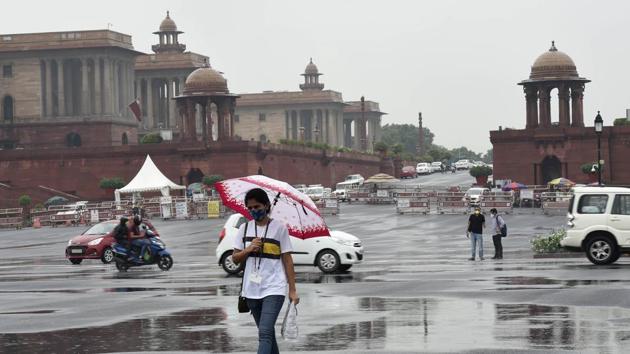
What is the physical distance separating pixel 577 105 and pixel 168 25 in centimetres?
6652

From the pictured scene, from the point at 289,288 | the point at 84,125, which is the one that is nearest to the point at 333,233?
the point at 289,288

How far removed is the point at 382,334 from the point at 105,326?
4326 mm

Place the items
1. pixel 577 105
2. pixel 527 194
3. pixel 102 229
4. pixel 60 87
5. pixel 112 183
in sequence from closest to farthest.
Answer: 1. pixel 102 229
2. pixel 527 194
3. pixel 112 183
4. pixel 577 105
5. pixel 60 87

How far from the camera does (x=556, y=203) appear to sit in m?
67.2

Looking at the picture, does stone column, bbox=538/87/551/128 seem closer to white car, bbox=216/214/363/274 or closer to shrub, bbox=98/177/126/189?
shrub, bbox=98/177/126/189

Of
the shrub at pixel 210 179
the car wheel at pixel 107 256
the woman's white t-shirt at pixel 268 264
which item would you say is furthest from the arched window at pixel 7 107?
the woman's white t-shirt at pixel 268 264

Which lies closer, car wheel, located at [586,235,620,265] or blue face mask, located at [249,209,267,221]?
blue face mask, located at [249,209,267,221]

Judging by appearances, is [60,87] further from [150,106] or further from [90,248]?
[90,248]

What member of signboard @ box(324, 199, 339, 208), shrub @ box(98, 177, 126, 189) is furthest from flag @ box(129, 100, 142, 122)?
signboard @ box(324, 199, 339, 208)

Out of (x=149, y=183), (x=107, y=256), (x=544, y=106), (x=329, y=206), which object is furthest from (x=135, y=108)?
(x=107, y=256)

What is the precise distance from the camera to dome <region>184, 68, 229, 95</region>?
104500mm

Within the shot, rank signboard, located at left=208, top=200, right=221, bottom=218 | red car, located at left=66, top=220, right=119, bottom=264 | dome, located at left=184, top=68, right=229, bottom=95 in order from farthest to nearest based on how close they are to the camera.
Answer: dome, located at left=184, top=68, right=229, bottom=95, signboard, located at left=208, top=200, right=221, bottom=218, red car, located at left=66, top=220, right=119, bottom=264

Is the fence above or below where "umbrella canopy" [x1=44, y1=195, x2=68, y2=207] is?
below

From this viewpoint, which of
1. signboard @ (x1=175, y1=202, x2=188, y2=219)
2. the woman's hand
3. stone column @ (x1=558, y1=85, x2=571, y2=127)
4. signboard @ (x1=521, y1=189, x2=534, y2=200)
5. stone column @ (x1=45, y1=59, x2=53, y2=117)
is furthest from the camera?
stone column @ (x1=45, y1=59, x2=53, y2=117)
